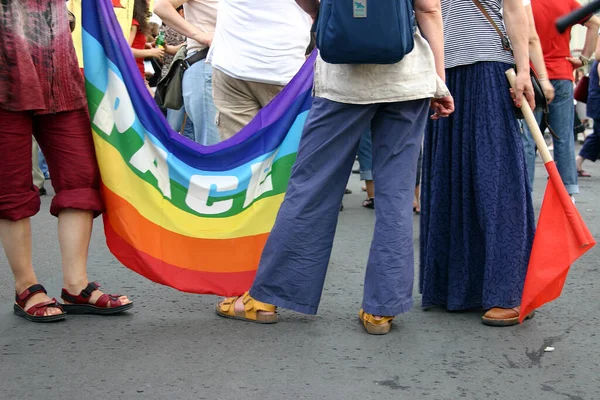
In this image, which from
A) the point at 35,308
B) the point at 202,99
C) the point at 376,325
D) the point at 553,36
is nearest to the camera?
the point at 376,325

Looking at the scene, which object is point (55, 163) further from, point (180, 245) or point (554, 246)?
point (554, 246)

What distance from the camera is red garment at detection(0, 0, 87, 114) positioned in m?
3.87

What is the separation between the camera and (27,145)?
402 centimetres

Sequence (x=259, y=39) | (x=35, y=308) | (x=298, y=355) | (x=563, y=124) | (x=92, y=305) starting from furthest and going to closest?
(x=563, y=124)
(x=259, y=39)
(x=92, y=305)
(x=35, y=308)
(x=298, y=355)

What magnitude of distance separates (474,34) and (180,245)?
1601mm

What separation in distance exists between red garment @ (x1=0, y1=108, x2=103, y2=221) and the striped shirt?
1.68 meters

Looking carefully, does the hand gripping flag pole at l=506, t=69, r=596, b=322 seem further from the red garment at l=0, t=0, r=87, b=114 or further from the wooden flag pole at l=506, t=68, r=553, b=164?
the red garment at l=0, t=0, r=87, b=114

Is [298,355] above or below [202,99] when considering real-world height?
below

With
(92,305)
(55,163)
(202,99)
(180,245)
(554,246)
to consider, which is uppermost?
(202,99)

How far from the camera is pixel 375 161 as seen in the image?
154 inches

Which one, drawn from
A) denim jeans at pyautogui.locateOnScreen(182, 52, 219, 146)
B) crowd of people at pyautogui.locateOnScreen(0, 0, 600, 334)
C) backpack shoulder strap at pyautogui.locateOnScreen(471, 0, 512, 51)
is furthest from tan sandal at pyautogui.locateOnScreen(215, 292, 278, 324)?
backpack shoulder strap at pyautogui.locateOnScreen(471, 0, 512, 51)

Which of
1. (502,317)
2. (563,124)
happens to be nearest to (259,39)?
(502,317)

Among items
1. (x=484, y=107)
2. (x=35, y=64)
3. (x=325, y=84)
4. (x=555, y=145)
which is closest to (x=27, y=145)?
(x=35, y=64)

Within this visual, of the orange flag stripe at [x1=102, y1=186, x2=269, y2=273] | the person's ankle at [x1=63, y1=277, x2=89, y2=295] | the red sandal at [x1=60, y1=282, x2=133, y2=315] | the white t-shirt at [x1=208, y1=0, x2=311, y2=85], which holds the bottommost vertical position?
the red sandal at [x1=60, y1=282, x2=133, y2=315]
